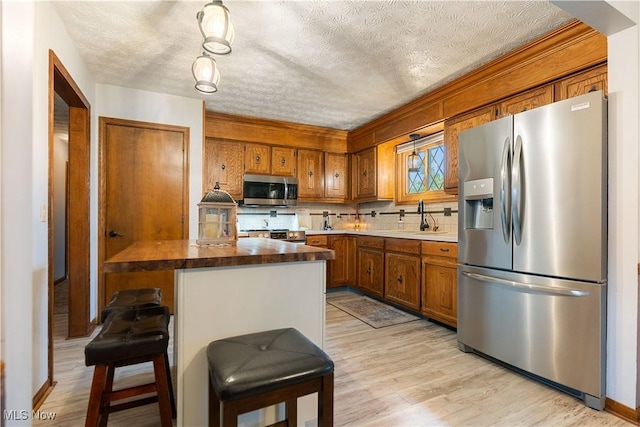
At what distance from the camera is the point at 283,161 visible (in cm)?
436

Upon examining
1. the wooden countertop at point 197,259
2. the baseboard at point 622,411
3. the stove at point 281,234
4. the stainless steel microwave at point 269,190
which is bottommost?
the baseboard at point 622,411

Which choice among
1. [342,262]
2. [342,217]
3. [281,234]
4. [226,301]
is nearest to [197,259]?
[226,301]

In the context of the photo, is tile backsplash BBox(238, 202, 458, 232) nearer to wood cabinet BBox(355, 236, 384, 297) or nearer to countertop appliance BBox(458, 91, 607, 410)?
wood cabinet BBox(355, 236, 384, 297)

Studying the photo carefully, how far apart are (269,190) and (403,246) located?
1.93 m

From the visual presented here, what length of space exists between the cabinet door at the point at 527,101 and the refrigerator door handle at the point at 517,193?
0.56 meters

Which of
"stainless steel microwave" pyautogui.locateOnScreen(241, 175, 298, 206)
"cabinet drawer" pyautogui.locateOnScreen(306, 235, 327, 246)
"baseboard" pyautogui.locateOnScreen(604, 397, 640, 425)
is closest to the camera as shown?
"baseboard" pyautogui.locateOnScreen(604, 397, 640, 425)

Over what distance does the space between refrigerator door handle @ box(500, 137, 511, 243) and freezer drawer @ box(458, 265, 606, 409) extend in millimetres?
314

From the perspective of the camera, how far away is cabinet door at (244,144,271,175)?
4121 mm

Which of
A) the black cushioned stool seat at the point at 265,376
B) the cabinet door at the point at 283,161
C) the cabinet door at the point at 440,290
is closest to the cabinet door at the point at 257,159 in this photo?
the cabinet door at the point at 283,161

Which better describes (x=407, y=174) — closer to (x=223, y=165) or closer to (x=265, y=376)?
(x=223, y=165)

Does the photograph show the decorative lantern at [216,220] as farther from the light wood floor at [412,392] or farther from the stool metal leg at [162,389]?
the light wood floor at [412,392]

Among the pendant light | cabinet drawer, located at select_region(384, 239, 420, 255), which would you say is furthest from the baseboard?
the pendant light

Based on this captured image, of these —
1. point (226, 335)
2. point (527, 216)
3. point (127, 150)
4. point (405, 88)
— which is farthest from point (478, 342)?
point (127, 150)

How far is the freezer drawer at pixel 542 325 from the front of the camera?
174cm
